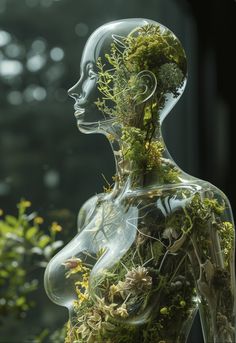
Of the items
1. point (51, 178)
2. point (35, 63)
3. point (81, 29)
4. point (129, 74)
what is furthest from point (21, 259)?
point (129, 74)

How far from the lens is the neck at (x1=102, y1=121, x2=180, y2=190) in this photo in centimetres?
99

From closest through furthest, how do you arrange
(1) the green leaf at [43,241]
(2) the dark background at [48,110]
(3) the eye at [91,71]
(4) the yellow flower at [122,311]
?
(4) the yellow flower at [122,311], (3) the eye at [91,71], (1) the green leaf at [43,241], (2) the dark background at [48,110]

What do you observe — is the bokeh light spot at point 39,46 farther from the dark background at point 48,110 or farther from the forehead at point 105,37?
the forehead at point 105,37

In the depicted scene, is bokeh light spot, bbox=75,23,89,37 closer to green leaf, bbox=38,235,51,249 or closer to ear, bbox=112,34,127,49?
green leaf, bbox=38,235,51,249

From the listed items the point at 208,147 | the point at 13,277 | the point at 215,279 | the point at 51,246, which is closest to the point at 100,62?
the point at 215,279

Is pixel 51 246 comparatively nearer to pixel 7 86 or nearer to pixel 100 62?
pixel 7 86

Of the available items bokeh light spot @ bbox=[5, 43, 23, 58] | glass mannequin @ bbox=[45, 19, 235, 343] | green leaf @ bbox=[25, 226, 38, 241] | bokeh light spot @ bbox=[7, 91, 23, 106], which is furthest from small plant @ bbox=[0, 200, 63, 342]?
glass mannequin @ bbox=[45, 19, 235, 343]

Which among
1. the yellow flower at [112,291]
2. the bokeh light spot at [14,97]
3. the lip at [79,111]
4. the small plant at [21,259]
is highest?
the lip at [79,111]

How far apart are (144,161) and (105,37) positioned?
19cm

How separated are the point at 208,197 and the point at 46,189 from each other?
0.84 metres

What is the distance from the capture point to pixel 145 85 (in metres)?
0.98

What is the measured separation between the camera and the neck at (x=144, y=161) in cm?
99

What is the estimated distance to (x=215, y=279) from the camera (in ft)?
3.14

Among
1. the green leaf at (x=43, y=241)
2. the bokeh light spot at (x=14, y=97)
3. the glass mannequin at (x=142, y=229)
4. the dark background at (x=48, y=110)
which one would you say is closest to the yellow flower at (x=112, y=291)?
the glass mannequin at (x=142, y=229)
